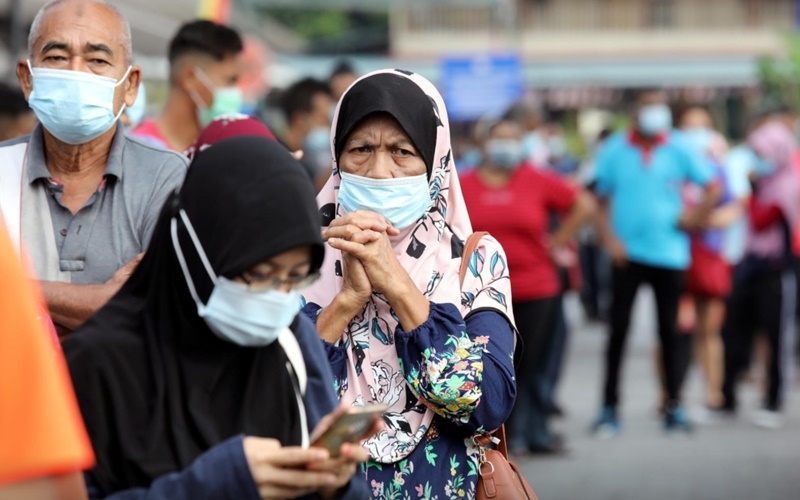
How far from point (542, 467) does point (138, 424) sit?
6.46 m

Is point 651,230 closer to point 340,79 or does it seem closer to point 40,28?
point 340,79

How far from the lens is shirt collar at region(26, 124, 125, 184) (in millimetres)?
3831

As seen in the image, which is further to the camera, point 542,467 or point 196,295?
point 542,467

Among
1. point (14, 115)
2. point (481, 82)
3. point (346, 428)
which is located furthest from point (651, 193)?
point (346, 428)

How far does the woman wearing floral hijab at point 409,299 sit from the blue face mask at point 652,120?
→ 6308mm

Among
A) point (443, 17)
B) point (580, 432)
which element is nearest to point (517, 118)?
point (580, 432)

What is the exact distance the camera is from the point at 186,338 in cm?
267

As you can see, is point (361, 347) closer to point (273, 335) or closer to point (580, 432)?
point (273, 335)

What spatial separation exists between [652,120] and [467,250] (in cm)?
648

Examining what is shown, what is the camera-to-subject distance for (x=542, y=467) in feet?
29.0

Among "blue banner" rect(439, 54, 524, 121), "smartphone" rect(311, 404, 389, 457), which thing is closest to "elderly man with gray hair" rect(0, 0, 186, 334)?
"smartphone" rect(311, 404, 389, 457)

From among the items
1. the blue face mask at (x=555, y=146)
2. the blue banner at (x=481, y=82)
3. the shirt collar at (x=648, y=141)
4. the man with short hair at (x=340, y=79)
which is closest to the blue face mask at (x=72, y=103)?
the man with short hair at (x=340, y=79)

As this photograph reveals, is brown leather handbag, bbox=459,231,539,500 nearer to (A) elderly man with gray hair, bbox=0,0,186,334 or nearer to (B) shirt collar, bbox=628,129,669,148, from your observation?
(A) elderly man with gray hair, bbox=0,0,186,334

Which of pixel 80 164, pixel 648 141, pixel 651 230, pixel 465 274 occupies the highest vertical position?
pixel 80 164
